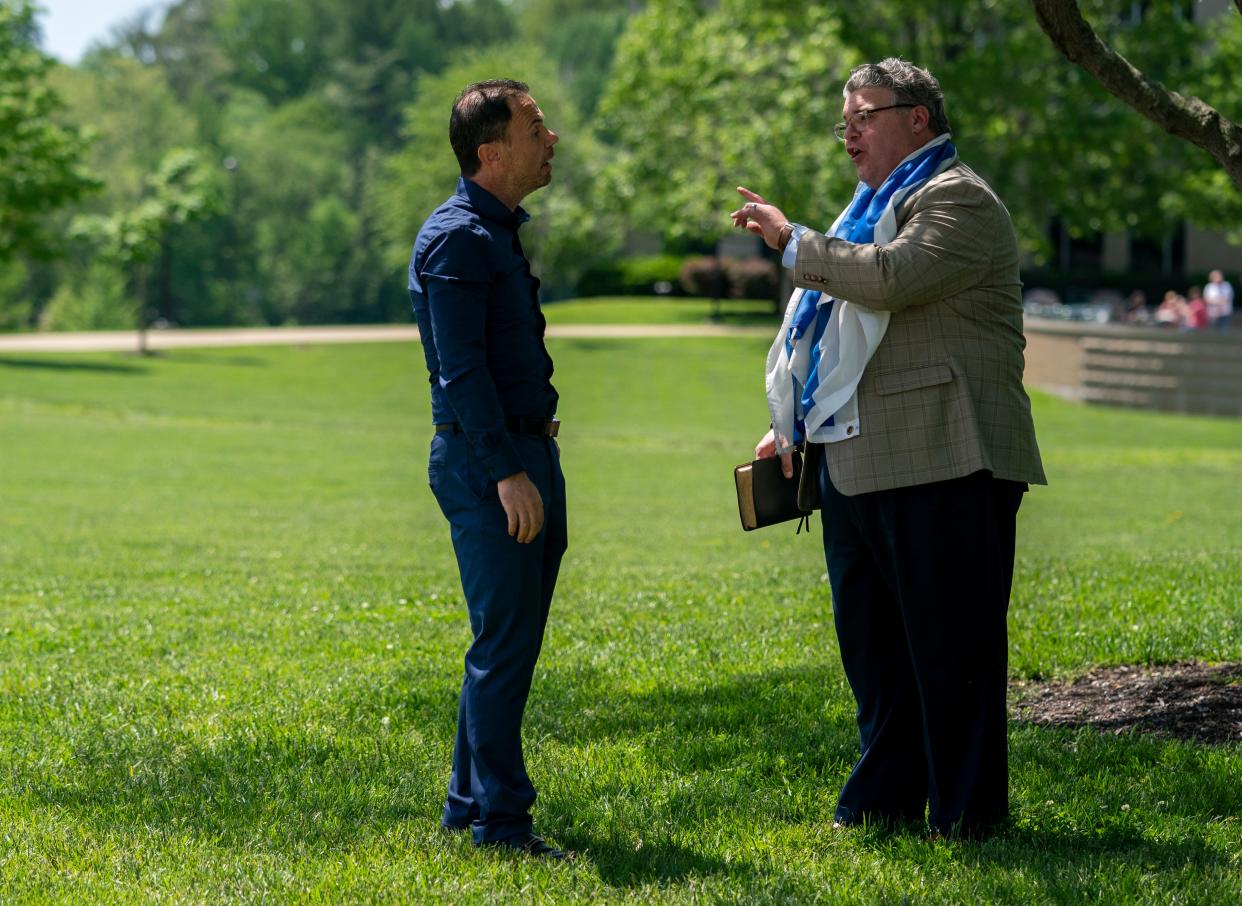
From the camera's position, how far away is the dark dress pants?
167 inches

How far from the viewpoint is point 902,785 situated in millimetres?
4559

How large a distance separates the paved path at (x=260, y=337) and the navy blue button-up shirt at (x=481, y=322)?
40.9 metres

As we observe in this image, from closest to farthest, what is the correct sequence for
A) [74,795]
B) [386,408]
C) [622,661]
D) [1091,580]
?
[74,795] → [622,661] → [1091,580] → [386,408]

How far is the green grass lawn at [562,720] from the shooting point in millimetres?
4102

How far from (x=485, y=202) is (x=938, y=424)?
137 centimetres

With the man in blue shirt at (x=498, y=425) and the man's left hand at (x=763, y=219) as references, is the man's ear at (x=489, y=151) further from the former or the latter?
the man's left hand at (x=763, y=219)

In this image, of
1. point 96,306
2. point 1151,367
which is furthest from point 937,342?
point 96,306

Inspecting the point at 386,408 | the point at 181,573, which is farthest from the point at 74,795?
the point at 386,408

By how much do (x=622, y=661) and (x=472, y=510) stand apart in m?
2.77

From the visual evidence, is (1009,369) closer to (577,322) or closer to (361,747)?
(361,747)

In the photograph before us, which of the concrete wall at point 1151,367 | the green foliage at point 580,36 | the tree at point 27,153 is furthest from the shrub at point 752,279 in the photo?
the green foliage at point 580,36

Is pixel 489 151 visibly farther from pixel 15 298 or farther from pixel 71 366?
pixel 15 298

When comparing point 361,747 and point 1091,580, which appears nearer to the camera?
point 361,747

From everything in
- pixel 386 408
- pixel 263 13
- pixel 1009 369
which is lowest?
pixel 386 408
